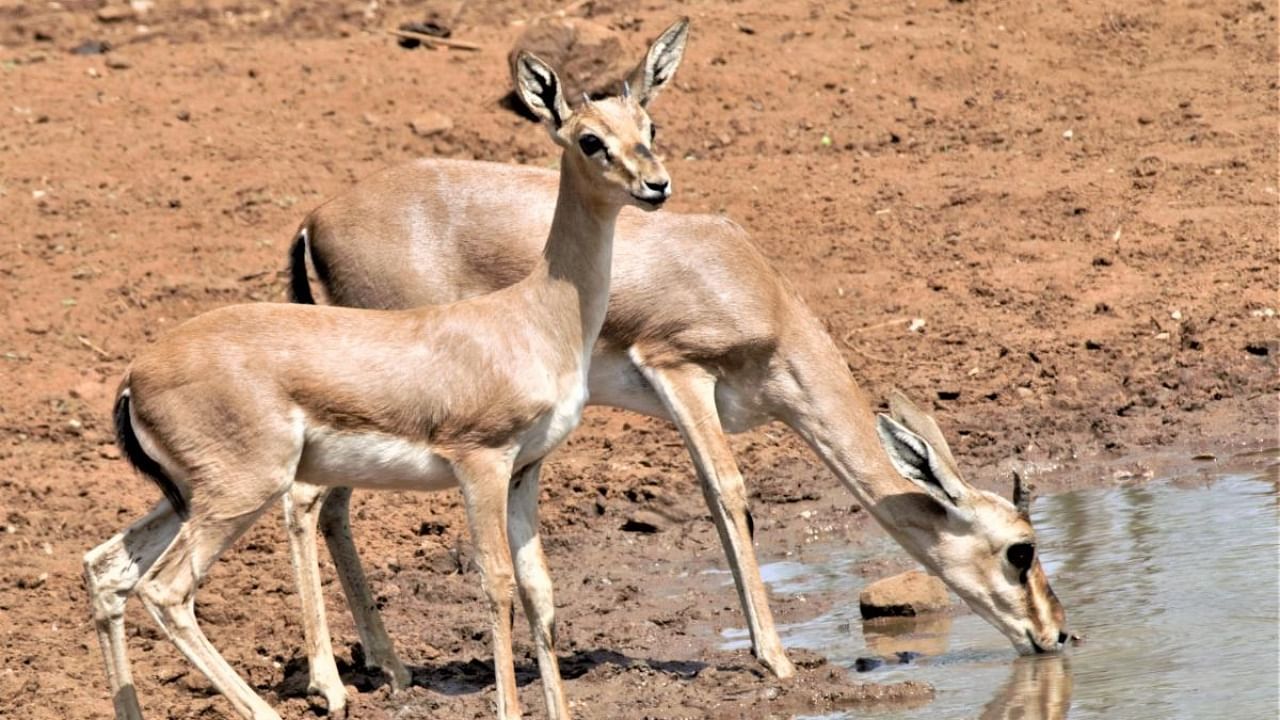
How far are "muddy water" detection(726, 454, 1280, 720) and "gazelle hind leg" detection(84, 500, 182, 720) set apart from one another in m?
2.82

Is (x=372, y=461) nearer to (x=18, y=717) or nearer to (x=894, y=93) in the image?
(x=18, y=717)

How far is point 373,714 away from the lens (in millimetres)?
8320

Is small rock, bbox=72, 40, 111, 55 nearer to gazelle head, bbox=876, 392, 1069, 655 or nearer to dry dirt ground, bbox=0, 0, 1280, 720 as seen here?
dry dirt ground, bbox=0, 0, 1280, 720

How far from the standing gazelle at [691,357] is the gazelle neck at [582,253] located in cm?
80

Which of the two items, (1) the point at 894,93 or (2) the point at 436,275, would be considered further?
(1) the point at 894,93

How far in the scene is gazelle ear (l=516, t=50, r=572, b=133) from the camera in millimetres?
8023

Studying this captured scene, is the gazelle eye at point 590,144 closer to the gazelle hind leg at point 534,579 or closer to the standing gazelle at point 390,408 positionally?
the standing gazelle at point 390,408

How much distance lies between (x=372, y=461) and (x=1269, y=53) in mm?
11623

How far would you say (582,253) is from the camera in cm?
815

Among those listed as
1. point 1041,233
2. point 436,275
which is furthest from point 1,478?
point 1041,233

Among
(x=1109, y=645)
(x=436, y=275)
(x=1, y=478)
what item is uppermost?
(x=436, y=275)

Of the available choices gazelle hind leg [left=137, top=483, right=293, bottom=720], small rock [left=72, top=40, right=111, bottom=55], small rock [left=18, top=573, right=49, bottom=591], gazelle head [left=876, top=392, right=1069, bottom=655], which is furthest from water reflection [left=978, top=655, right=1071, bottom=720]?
small rock [left=72, top=40, right=111, bottom=55]

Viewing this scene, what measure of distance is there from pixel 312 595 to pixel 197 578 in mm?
1146

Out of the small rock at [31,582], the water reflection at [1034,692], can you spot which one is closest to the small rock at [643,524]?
the water reflection at [1034,692]
